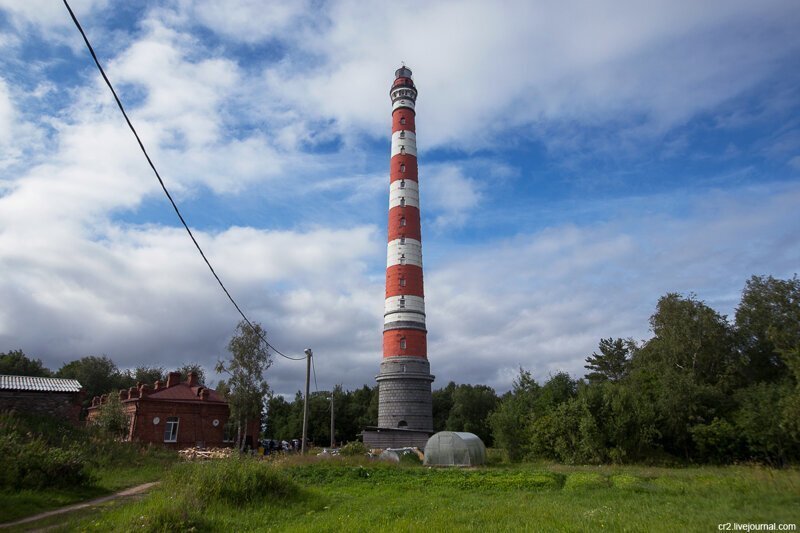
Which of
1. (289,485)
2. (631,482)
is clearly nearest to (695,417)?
(631,482)

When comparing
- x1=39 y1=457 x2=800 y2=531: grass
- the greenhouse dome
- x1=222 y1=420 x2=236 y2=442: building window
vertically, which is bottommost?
x1=39 y1=457 x2=800 y2=531: grass

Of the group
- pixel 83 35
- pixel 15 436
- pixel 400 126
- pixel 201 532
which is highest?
pixel 400 126

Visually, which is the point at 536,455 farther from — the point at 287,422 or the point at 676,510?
the point at 287,422

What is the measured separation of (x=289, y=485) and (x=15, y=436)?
8607 millimetres

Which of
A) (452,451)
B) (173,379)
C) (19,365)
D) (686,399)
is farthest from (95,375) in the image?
(686,399)

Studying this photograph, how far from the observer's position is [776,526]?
321 inches

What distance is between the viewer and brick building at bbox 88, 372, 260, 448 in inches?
1287

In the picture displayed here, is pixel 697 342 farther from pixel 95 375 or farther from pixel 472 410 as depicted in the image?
Answer: pixel 95 375

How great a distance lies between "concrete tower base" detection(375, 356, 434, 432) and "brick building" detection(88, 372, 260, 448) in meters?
9.14

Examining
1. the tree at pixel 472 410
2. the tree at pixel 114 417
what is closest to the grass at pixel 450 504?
the tree at pixel 114 417

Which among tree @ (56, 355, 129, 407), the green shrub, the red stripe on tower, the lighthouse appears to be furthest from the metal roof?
tree @ (56, 355, 129, 407)

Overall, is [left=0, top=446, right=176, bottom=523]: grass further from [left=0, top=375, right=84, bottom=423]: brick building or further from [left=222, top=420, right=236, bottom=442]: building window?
[left=222, top=420, right=236, bottom=442]: building window

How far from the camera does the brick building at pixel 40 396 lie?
953 inches

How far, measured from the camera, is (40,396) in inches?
990
